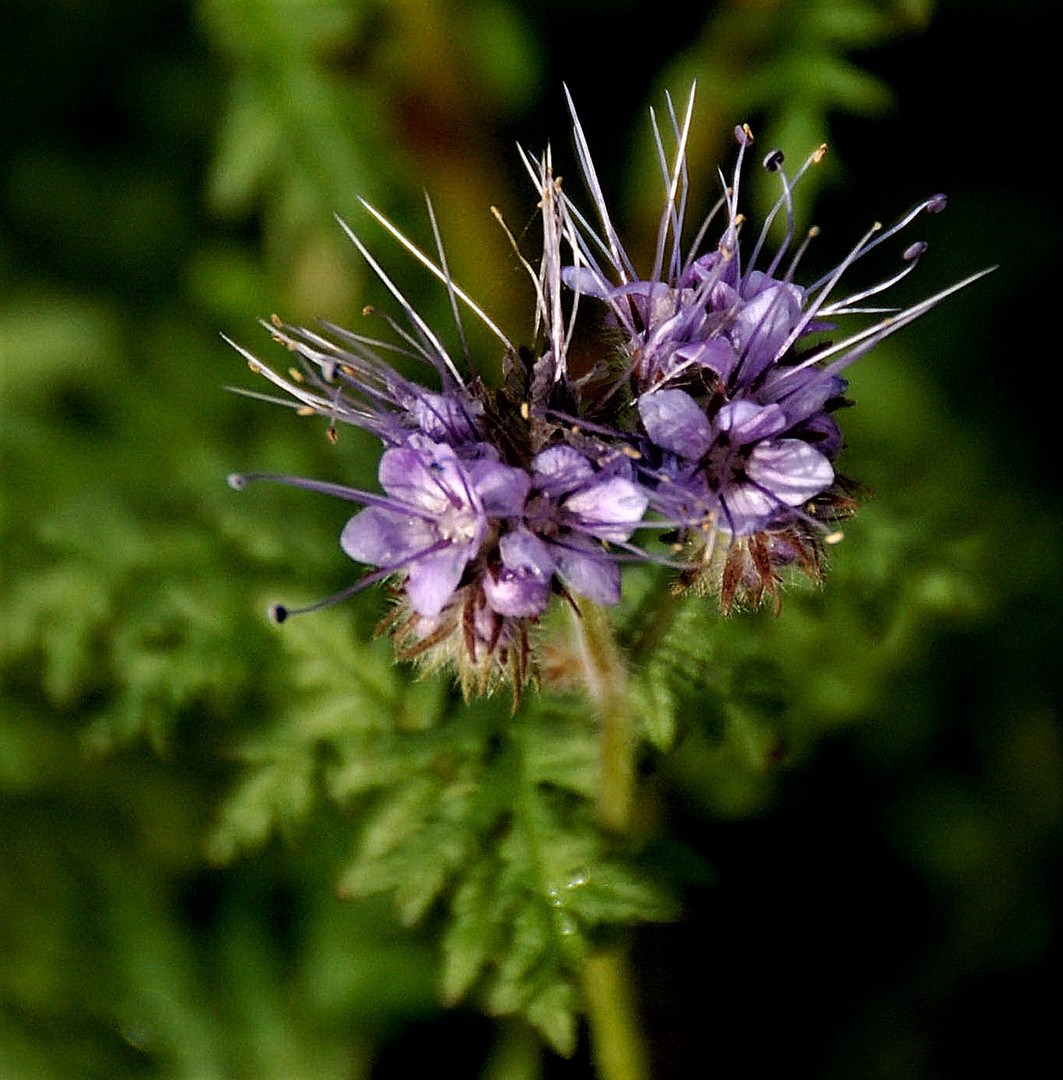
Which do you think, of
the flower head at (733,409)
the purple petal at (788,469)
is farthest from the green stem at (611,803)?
the purple petal at (788,469)

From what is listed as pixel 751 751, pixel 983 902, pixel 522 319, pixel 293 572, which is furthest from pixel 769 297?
pixel 983 902

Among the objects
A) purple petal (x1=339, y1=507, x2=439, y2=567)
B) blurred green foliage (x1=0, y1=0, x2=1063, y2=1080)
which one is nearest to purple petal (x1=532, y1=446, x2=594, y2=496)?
purple petal (x1=339, y1=507, x2=439, y2=567)

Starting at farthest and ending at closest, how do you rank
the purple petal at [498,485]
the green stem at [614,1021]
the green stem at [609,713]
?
1. the green stem at [614,1021]
2. the green stem at [609,713]
3. the purple petal at [498,485]

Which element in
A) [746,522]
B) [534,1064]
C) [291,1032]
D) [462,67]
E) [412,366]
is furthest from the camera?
[412,366]

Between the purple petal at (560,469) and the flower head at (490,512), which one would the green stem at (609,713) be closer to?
the flower head at (490,512)

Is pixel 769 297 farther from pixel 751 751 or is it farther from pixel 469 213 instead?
pixel 469 213

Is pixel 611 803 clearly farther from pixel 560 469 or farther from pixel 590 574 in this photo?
pixel 560 469

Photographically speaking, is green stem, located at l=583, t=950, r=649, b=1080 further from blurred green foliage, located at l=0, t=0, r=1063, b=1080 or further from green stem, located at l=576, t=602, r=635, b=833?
green stem, located at l=576, t=602, r=635, b=833
